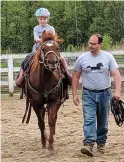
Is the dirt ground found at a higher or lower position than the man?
lower

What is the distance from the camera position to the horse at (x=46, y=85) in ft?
21.6

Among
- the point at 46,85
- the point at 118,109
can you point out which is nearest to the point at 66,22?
the point at 46,85

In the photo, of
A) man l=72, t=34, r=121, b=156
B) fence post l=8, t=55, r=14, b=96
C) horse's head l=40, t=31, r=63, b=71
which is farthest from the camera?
fence post l=8, t=55, r=14, b=96

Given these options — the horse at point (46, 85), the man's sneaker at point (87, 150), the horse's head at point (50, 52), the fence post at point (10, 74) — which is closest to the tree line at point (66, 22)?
the fence post at point (10, 74)

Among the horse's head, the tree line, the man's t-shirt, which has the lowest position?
the tree line

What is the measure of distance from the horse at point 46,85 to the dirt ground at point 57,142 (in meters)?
0.28

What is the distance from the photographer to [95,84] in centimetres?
646

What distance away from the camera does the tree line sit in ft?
149

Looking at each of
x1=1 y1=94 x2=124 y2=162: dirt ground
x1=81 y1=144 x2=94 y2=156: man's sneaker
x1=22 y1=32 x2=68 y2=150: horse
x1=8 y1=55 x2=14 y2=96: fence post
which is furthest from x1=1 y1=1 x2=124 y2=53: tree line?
x1=81 y1=144 x2=94 y2=156: man's sneaker

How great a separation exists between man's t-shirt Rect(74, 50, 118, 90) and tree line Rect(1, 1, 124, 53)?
3625cm

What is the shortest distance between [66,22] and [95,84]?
44.7m

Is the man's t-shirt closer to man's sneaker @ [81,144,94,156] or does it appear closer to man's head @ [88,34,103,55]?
man's head @ [88,34,103,55]

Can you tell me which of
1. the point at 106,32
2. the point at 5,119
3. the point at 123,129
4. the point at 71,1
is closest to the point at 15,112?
the point at 5,119

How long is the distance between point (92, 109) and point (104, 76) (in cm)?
52
